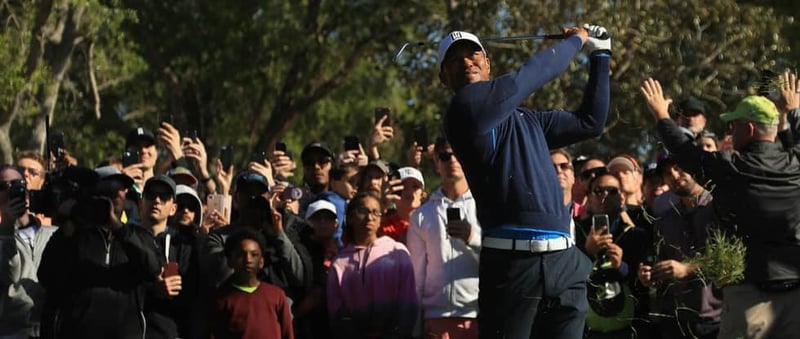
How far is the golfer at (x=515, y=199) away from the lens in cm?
799

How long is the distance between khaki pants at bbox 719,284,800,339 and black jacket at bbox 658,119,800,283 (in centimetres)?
12

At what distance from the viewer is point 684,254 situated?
1148cm

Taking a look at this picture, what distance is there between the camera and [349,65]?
3228 centimetres

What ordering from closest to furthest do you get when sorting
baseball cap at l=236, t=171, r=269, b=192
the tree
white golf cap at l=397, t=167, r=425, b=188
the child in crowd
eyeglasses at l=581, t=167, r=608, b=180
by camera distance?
1. the child in crowd
2. baseball cap at l=236, t=171, r=269, b=192
3. eyeglasses at l=581, t=167, r=608, b=180
4. white golf cap at l=397, t=167, r=425, b=188
5. the tree

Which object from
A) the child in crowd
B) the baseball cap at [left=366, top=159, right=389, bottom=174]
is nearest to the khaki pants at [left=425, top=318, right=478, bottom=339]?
the child in crowd

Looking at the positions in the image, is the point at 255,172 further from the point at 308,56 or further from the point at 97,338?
the point at 308,56

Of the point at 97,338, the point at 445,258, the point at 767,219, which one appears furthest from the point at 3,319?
the point at 767,219

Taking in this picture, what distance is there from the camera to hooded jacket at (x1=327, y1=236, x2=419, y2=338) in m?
11.7

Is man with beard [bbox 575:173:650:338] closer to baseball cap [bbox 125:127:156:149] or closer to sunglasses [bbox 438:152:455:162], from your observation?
sunglasses [bbox 438:152:455:162]

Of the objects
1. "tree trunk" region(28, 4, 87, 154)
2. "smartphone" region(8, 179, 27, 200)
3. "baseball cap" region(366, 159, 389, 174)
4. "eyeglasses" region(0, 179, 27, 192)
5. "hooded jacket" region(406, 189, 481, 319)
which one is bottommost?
"hooded jacket" region(406, 189, 481, 319)

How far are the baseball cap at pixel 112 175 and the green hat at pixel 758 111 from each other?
14.0 feet

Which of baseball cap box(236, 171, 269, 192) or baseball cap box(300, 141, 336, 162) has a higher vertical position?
baseball cap box(300, 141, 336, 162)

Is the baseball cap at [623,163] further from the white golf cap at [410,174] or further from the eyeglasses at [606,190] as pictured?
the white golf cap at [410,174]

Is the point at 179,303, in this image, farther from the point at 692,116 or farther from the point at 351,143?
the point at 692,116
